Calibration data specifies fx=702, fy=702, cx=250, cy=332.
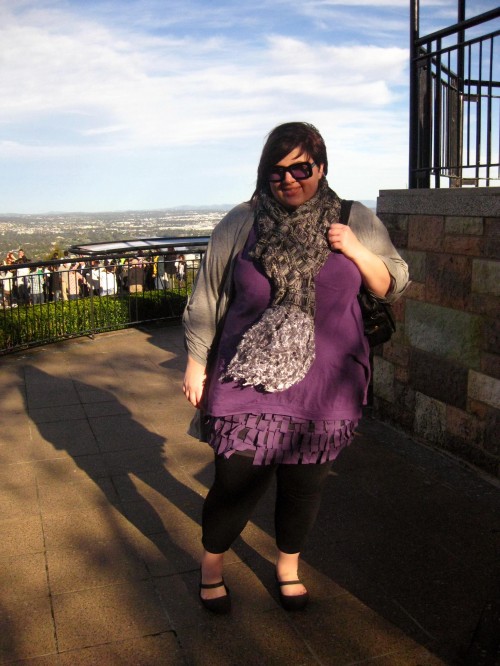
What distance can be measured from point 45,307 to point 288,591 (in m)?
6.36

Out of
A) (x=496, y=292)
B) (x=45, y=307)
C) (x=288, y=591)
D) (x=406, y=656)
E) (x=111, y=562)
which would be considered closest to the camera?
(x=406, y=656)

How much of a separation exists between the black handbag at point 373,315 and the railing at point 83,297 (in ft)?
16.7

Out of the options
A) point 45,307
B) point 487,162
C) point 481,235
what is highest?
point 487,162

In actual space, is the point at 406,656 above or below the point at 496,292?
below

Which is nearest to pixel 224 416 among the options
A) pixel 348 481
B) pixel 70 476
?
pixel 348 481

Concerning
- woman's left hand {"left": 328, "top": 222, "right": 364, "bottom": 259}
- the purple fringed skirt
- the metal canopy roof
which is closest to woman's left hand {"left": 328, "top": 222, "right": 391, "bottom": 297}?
woman's left hand {"left": 328, "top": 222, "right": 364, "bottom": 259}

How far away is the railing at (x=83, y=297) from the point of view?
7973 millimetres

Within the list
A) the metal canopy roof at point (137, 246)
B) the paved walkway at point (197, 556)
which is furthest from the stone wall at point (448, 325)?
the metal canopy roof at point (137, 246)

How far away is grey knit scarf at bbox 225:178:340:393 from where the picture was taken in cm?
227

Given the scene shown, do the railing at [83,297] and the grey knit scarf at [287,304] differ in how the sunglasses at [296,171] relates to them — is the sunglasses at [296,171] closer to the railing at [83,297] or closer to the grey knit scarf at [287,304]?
the grey knit scarf at [287,304]

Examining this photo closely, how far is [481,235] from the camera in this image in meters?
3.96

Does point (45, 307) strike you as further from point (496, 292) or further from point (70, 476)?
point (496, 292)

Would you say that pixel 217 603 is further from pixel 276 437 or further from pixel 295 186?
pixel 295 186

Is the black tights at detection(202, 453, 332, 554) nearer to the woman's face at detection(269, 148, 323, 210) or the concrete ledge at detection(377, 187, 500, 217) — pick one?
the woman's face at detection(269, 148, 323, 210)
